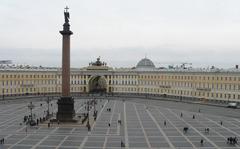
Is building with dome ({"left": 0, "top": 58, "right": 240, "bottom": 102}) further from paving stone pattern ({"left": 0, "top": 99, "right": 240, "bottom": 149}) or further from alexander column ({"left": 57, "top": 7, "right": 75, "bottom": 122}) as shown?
alexander column ({"left": 57, "top": 7, "right": 75, "bottom": 122})

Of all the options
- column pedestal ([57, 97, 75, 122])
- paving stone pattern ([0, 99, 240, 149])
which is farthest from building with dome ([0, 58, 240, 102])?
column pedestal ([57, 97, 75, 122])

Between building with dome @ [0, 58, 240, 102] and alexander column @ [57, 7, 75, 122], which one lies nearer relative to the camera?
alexander column @ [57, 7, 75, 122]

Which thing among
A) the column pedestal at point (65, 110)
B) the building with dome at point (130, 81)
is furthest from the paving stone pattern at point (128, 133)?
the building with dome at point (130, 81)

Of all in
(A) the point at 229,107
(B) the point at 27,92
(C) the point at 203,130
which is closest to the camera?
(C) the point at 203,130

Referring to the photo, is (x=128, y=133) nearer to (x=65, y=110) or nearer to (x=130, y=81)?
(x=65, y=110)

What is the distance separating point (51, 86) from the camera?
398ft

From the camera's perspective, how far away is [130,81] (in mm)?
127625

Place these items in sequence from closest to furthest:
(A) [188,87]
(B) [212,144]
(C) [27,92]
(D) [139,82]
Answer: (B) [212,144] < (A) [188,87] < (C) [27,92] < (D) [139,82]

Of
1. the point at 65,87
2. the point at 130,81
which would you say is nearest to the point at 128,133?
the point at 65,87

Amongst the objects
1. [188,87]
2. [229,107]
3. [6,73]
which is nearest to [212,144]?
[229,107]

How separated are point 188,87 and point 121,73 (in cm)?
3015

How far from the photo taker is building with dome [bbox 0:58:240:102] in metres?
96.7

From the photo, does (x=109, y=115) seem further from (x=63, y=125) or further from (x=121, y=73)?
(x=121, y=73)

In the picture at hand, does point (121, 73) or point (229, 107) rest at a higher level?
point (121, 73)
